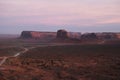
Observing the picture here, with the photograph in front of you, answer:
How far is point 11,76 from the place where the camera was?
24.8m

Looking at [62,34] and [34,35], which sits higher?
[62,34]

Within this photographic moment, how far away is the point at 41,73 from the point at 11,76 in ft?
11.2

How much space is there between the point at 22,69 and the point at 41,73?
3506 mm

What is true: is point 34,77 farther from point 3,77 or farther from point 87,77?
point 87,77

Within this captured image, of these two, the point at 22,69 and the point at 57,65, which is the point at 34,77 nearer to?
the point at 22,69

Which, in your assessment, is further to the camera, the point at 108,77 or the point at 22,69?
the point at 22,69

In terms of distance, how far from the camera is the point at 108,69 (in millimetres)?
28922

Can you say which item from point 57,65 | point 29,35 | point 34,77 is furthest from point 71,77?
point 29,35

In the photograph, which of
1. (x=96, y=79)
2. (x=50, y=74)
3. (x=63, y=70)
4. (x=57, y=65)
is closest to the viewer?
(x=96, y=79)

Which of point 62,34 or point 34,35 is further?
point 34,35

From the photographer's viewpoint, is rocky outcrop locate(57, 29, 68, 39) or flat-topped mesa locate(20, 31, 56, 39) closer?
rocky outcrop locate(57, 29, 68, 39)

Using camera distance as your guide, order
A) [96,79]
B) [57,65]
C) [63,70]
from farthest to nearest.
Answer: [57,65]
[63,70]
[96,79]

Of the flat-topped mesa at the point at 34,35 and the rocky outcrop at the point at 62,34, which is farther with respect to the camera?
the flat-topped mesa at the point at 34,35

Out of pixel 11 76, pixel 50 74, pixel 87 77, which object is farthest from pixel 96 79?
pixel 11 76
